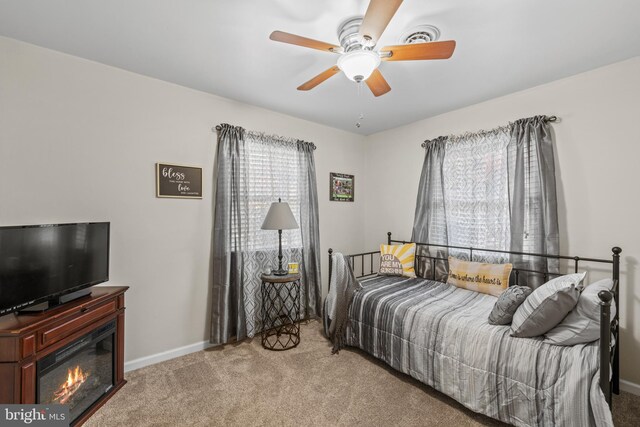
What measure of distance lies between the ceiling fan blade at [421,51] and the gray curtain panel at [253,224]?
178 centimetres

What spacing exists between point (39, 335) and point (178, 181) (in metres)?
1.44

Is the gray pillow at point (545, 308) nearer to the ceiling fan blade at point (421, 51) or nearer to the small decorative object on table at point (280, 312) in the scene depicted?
the ceiling fan blade at point (421, 51)

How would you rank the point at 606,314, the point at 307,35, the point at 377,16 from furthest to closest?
the point at 307,35 < the point at 606,314 < the point at 377,16

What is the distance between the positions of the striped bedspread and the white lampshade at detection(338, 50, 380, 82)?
5.86 feet

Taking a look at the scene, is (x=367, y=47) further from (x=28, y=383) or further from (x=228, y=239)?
(x=28, y=383)

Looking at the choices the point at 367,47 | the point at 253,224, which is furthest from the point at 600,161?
the point at 253,224

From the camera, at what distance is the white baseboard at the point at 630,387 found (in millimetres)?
2037

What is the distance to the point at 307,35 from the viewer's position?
180 cm

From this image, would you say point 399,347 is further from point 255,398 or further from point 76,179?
point 76,179

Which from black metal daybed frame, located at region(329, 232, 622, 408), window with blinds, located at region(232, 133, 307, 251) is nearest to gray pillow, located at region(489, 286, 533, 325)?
black metal daybed frame, located at region(329, 232, 622, 408)

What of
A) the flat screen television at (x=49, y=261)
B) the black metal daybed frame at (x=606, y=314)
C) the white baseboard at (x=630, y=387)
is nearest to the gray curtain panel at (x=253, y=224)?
the black metal daybed frame at (x=606, y=314)

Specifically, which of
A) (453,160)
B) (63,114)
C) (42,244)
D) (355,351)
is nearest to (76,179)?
(63,114)

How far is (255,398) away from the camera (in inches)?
78.0

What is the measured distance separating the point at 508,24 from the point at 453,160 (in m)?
1.55
